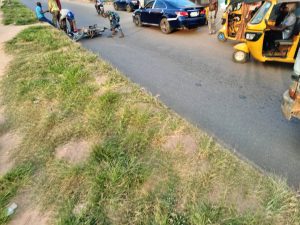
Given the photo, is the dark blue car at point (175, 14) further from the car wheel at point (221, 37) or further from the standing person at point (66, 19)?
the standing person at point (66, 19)

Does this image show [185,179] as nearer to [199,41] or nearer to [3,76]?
[3,76]

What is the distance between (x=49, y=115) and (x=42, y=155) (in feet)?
3.75

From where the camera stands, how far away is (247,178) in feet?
10.00

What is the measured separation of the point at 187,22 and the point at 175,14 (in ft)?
2.02

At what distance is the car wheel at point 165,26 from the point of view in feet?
→ 35.8

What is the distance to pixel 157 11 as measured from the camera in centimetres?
1145

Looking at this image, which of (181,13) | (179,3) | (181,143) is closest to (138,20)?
(179,3)

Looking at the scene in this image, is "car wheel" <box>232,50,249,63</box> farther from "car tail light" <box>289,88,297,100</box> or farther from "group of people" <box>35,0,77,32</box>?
"group of people" <box>35,0,77,32</box>

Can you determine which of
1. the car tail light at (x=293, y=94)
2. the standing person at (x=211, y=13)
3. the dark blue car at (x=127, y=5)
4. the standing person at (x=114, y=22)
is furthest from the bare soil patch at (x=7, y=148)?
the dark blue car at (x=127, y=5)

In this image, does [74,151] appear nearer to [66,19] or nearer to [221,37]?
[221,37]

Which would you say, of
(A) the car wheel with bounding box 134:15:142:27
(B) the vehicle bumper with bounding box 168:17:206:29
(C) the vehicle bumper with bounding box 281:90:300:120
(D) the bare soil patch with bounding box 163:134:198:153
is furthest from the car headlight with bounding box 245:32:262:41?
(A) the car wheel with bounding box 134:15:142:27

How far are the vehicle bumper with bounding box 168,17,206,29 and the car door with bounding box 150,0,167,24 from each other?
83 centimetres

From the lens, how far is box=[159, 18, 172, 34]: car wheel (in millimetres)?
10906

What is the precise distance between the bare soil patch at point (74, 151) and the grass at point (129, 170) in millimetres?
101
